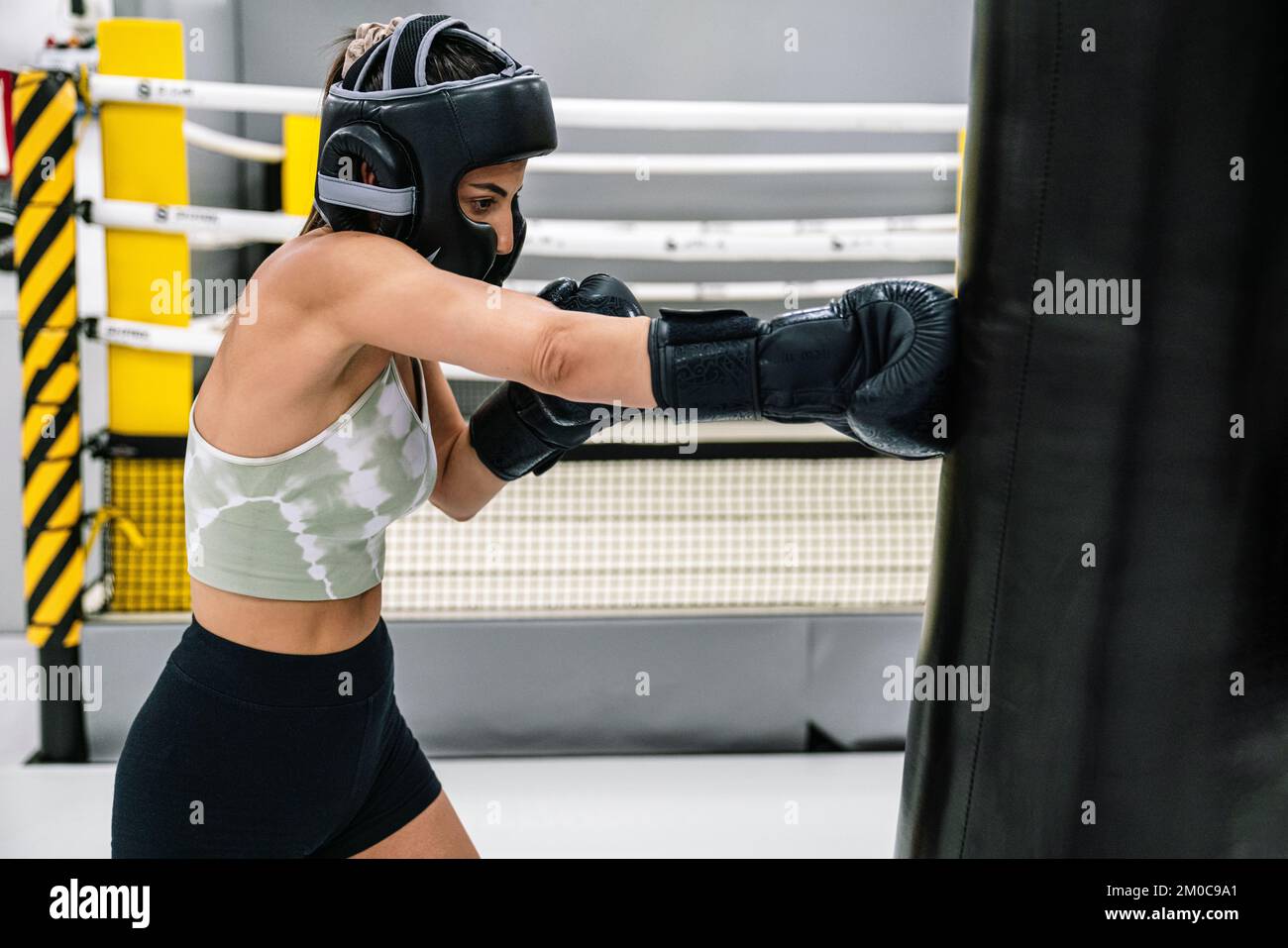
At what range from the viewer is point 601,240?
10.4ft

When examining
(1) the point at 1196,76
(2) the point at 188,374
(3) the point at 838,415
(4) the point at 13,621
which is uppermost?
(1) the point at 1196,76

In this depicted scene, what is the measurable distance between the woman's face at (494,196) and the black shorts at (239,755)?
54 cm

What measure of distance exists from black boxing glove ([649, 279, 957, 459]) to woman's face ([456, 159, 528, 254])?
0.27 meters

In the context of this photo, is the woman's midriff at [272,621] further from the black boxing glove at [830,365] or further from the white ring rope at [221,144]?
the white ring rope at [221,144]

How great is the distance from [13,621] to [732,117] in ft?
10.0

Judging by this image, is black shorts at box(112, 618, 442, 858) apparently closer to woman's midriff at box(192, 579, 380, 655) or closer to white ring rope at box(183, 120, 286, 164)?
woman's midriff at box(192, 579, 380, 655)

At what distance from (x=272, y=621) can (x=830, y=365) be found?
27.7 inches

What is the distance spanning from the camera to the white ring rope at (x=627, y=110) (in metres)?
2.79

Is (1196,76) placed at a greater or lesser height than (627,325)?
greater

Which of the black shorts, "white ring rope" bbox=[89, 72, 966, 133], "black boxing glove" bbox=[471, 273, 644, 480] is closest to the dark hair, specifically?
"black boxing glove" bbox=[471, 273, 644, 480]

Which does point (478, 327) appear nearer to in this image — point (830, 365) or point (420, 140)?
point (420, 140)

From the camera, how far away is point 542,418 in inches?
61.0

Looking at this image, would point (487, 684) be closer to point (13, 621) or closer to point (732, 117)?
point (732, 117)

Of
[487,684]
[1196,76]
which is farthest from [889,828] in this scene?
[1196,76]
